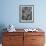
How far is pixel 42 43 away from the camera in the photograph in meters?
3.40

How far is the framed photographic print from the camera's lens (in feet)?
12.6

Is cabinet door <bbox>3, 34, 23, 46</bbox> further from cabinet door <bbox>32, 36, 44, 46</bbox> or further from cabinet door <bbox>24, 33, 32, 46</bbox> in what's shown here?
cabinet door <bbox>32, 36, 44, 46</bbox>

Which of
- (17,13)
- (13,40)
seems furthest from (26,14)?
(13,40)

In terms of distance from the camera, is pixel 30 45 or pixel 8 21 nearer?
pixel 30 45

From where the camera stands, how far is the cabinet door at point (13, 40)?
338 cm

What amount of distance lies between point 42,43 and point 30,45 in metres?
0.33

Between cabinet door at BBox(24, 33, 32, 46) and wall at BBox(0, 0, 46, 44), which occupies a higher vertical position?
wall at BBox(0, 0, 46, 44)

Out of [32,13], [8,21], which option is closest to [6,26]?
[8,21]

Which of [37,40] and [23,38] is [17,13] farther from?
[37,40]

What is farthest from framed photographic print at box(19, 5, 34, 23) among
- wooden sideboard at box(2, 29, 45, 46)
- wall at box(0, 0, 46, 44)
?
wooden sideboard at box(2, 29, 45, 46)

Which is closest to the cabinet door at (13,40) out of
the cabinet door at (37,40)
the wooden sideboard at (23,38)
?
the wooden sideboard at (23,38)

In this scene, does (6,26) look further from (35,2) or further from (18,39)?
(35,2)

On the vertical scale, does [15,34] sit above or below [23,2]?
below

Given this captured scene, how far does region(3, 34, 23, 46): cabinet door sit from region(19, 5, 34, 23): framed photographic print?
68 cm
